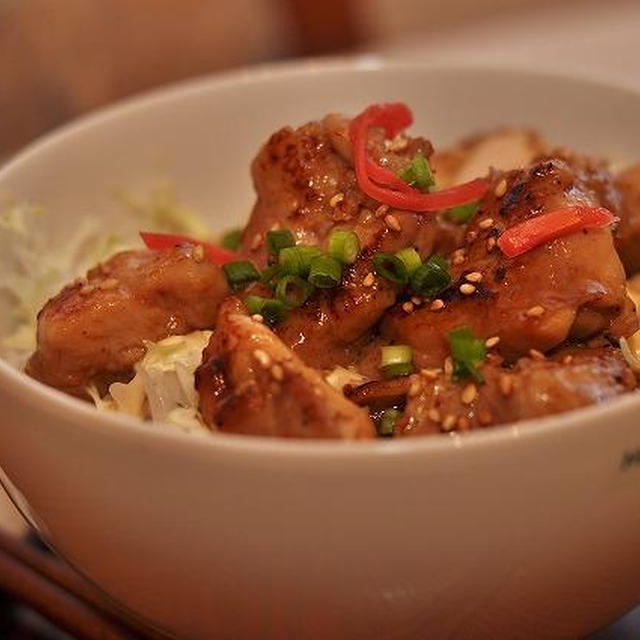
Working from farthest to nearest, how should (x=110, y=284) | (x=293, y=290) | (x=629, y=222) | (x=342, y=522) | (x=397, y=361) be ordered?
(x=629, y=222)
(x=110, y=284)
(x=293, y=290)
(x=397, y=361)
(x=342, y=522)

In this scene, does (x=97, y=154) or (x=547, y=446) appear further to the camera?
Answer: (x=97, y=154)

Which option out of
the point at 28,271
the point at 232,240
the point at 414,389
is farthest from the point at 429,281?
the point at 28,271

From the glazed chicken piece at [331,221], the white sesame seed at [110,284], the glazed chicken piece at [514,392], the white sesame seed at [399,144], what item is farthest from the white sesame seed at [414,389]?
the white sesame seed at [110,284]

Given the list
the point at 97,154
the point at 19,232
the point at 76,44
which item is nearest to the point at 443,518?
the point at 19,232

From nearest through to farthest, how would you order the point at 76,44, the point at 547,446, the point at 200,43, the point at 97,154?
the point at 547,446
the point at 97,154
the point at 76,44
the point at 200,43

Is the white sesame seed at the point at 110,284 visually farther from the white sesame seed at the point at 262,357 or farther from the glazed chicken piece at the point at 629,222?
the glazed chicken piece at the point at 629,222

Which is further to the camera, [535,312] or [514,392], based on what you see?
[535,312]

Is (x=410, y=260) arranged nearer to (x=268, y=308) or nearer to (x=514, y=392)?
(x=268, y=308)

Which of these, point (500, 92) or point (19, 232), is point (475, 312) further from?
point (500, 92)
